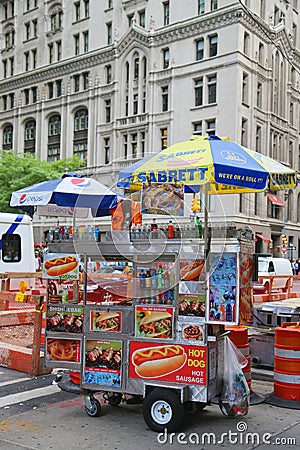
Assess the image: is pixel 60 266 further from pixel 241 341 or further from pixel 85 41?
pixel 85 41

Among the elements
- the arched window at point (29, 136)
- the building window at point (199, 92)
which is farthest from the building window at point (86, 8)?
the building window at point (199, 92)

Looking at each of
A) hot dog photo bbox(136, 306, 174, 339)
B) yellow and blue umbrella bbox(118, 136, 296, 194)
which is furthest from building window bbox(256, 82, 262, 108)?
hot dog photo bbox(136, 306, 174, 339)

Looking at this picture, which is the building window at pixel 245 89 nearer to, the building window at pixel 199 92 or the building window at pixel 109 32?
the building window at pixel 199 92

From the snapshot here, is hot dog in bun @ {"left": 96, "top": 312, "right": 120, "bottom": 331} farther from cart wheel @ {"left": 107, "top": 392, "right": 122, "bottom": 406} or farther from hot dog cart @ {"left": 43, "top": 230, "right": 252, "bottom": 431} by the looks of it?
cart wheel @ {"left": 107, "top": 392, "right": 122, "bottom": 406}

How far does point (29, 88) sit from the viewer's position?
57.0 metres

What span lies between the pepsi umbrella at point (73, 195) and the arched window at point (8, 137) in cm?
4888

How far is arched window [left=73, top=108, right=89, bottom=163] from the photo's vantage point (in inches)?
2008

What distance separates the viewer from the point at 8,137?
5941 cm

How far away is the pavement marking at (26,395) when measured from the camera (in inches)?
270

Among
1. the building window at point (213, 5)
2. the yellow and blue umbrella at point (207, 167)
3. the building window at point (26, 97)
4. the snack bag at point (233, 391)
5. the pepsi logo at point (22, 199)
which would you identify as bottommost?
the snack bag at point (233, 391)

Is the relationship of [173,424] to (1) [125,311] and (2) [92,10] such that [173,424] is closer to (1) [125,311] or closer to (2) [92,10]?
(1) [125,311]

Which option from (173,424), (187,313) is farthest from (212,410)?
(187,313)

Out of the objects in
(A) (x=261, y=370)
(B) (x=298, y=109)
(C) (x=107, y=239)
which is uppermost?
(B) (x=298, y=109)

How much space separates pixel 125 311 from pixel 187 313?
0.69 metres
